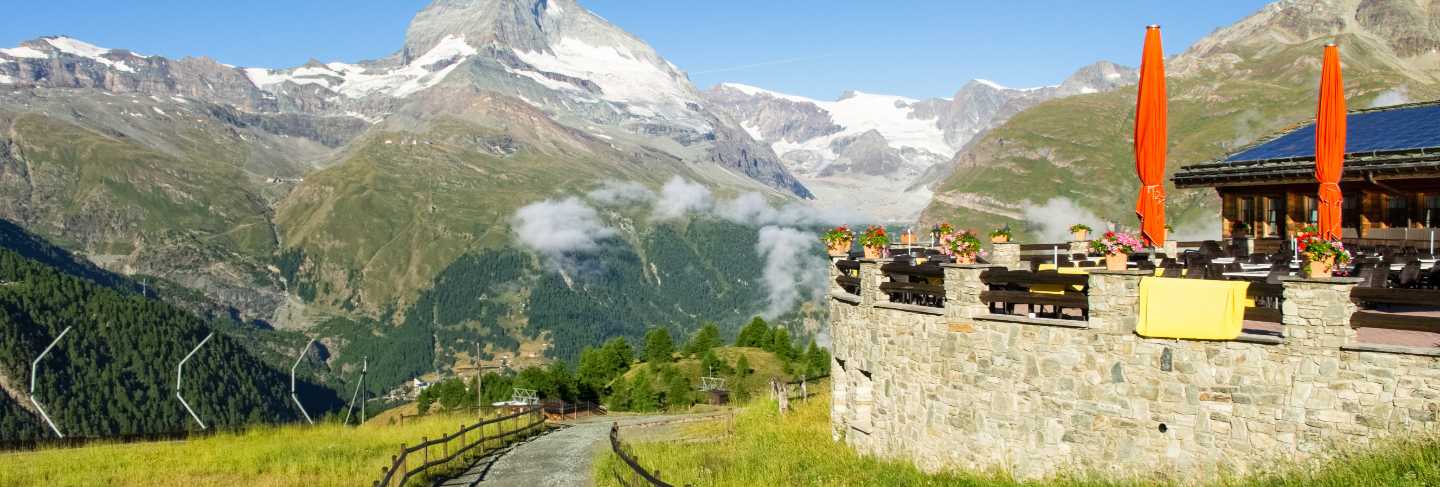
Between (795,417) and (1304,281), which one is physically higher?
(1304,281)

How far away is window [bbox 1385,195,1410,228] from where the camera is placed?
98.5ft

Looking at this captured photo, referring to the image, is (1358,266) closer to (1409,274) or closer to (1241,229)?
(1409,274)

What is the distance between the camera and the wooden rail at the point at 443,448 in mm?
24491

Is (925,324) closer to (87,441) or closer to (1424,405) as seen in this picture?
(1424,405)

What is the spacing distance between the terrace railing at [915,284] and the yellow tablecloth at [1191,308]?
176 inches

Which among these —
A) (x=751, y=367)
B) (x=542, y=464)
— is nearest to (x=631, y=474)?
(x=542, y=464)

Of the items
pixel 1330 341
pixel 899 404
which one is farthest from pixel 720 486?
pixel 1330 341

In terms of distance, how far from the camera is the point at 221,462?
1158 inches

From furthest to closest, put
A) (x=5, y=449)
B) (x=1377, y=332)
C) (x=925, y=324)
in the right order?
1. (x=5, y=449)
2. (x=925, y=324)
3. (x=1377, y=332)

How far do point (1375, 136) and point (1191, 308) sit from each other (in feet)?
68.7

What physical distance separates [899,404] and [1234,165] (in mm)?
19142

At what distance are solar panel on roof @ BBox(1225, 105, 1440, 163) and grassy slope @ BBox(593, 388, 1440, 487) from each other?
17.1m

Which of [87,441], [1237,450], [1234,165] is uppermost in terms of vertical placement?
[1234,165]

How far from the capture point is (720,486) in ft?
74.2
